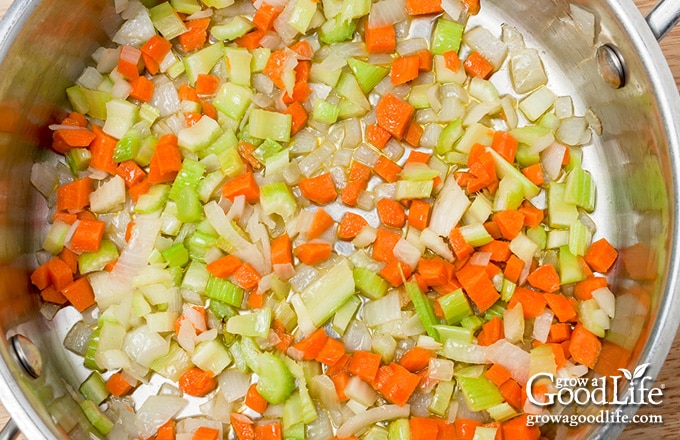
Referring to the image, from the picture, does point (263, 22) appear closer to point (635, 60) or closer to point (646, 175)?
point (635, 60)

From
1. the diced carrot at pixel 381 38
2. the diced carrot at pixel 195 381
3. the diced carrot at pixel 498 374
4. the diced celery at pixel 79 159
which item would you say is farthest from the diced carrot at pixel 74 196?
the diced carrot at pixel 498 374

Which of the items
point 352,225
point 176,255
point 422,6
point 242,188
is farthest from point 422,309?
point 422,6

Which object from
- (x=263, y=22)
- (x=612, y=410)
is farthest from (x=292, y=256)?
(x=612, y=410)

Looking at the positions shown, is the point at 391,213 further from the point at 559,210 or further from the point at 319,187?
the point at 559,210

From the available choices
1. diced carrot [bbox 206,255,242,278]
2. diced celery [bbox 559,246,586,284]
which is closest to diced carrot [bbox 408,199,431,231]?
diced celery [bbox 559,246,586,284]

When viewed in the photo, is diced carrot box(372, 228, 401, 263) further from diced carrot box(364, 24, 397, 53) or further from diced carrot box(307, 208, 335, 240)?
diced carrot box(364, 24, 397, 53)

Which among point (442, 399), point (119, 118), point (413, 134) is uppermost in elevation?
point (119, 118)
